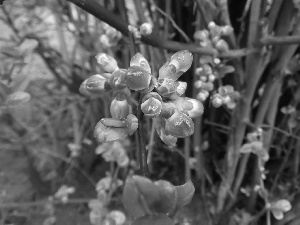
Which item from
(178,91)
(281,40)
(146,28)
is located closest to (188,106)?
(178,91)

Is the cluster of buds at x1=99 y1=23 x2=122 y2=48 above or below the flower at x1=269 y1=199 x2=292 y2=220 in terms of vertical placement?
above

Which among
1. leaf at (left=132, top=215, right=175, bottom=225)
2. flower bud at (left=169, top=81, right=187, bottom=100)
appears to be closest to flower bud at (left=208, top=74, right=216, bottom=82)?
flower bud at (left=169, top=81, right=187, bottom=100)

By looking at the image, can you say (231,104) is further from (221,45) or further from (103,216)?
(103,216)

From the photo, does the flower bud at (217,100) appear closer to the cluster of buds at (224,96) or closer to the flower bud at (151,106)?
the cluster of buds at (224,96)

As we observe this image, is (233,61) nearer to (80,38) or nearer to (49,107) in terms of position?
(80,38)

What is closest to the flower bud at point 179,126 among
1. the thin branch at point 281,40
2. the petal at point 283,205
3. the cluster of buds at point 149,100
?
the cluster of buds at point 149,100

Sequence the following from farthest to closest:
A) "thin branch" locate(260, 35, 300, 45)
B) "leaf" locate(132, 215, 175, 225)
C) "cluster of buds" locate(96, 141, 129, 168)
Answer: "cluster of buds" locate(96, 141, 129, 168), "thin branch" locate(260, 35, 300, 45), "leaf" locate(132, 215, 175, 225)

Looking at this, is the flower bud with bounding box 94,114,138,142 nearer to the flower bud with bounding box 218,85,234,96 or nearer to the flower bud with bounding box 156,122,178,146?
the flower bud with bounding box 156,122,178,146

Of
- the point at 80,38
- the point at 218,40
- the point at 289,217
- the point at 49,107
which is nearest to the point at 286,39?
the point at 218,40
